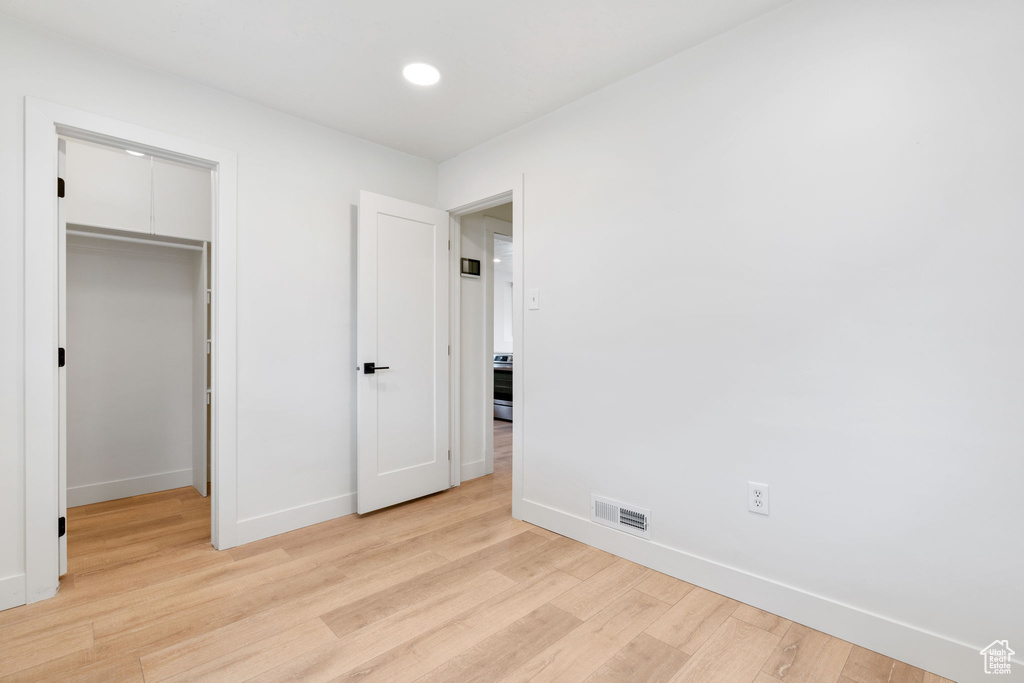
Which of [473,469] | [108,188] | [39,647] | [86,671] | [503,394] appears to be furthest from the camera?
[503,394]

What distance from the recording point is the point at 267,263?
2699 mm

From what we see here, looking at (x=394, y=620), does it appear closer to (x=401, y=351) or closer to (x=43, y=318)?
Result: (x=401, y=351)

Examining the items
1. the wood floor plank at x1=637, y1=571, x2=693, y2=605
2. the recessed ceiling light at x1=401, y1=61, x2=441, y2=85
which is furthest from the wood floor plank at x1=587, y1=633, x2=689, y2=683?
the recessed ceiling light at x1=401, y1=61, x2=441, y2=85

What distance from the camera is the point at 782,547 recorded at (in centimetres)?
189

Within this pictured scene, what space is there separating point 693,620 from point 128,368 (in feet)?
12.9

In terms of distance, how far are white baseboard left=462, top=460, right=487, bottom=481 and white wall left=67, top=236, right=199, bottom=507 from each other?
215cm

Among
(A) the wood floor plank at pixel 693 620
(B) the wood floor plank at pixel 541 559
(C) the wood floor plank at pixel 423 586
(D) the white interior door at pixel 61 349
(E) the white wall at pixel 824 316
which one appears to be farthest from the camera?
(B) the wood floor plank at pixel 541 559

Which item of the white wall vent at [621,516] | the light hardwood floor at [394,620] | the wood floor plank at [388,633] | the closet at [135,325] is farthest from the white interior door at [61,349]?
the white wall vent at [621,516]

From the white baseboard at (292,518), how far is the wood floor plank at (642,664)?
79.4 inches

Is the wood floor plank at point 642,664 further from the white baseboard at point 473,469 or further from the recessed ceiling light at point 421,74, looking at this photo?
the recessed ceiling light at point 421,74

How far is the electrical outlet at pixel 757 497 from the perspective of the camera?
6.33 feet

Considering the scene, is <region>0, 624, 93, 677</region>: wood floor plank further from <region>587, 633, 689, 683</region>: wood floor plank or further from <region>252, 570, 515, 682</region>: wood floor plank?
<region>587, 633, 689, 683</region>: wood floor plank

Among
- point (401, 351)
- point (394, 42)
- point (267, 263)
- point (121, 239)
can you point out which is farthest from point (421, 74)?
point (121, 239)

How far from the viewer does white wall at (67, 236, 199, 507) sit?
10.3ft
